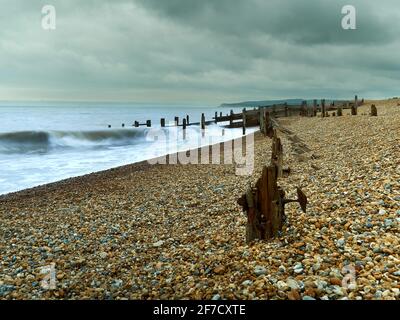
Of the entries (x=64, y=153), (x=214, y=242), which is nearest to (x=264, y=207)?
(x=214, y=242)

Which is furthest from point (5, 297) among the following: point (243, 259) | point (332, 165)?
point (332, 165)

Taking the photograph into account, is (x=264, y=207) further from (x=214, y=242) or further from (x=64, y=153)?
(x=64, y=153)

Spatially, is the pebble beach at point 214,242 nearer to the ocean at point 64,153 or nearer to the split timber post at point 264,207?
the split timber post at point 264,207

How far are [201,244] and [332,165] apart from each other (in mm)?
5926

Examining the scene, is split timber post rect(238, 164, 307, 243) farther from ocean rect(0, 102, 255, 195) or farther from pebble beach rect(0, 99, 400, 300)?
ocean rect(0, 102, 255, 195)

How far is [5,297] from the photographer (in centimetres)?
491

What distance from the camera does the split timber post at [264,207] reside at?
5.25 metres

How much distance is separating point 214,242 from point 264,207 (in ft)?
3.93

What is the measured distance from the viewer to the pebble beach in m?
4.06

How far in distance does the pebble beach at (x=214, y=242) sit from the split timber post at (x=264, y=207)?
0.22m

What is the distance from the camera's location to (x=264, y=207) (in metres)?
5.33

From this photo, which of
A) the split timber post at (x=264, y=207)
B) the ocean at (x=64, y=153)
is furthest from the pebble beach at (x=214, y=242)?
the ocean at (x=64, y=153)

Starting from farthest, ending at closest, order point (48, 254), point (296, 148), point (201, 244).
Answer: point (296, 148), point (48, 254), point (201, 244)
